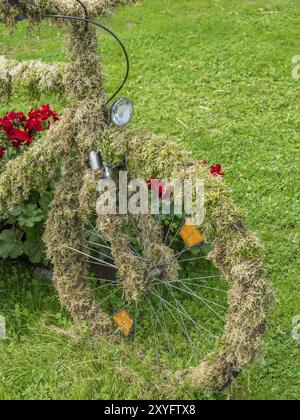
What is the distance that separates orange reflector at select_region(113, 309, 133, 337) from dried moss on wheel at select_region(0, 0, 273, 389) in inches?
4.5

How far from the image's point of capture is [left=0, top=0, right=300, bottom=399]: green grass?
4.08 m

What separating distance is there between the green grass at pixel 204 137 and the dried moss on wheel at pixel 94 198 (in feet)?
0.98

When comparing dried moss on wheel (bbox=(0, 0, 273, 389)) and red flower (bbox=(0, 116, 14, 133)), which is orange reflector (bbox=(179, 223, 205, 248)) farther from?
red flower (bbox=(0, 116, 14, 133))

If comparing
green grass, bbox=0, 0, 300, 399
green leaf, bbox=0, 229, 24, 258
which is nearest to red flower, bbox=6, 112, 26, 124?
green grass, bbox=0, 0, 300, 399

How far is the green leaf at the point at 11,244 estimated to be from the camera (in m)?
4.86

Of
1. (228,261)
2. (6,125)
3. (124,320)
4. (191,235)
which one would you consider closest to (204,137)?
(6,125)

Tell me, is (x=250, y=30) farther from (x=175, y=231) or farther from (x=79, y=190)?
(x=79, y=190)

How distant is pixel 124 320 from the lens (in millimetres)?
4234

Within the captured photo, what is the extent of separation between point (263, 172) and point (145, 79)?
7.41 ft

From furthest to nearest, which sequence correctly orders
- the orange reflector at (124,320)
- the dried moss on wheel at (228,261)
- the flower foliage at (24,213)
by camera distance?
the flower foliage at (24,213)
the orange reflector at (124,320)
the dried moss on wheel at (228,261)

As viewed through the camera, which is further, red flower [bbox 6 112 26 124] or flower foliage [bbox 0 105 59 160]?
red flower [bbox 6 112 26 124]

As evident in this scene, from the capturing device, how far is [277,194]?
19.6 feet

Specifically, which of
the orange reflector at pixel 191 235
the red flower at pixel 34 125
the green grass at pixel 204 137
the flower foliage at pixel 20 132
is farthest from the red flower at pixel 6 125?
the orange reflector at pixel 191 235

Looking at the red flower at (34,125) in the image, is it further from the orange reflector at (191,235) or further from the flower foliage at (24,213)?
the orange reflector at (191,235)
